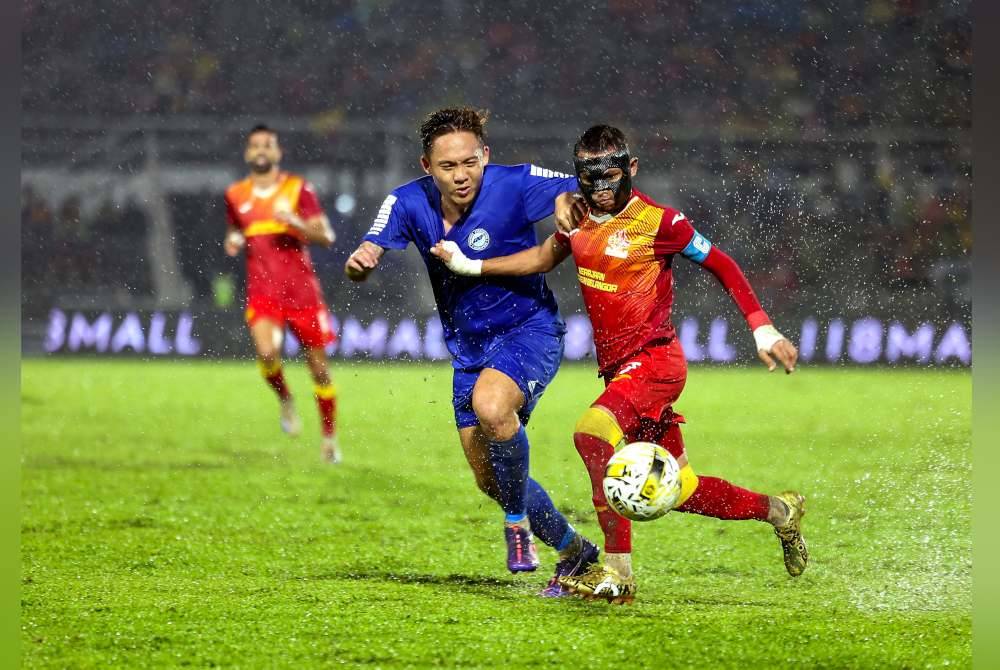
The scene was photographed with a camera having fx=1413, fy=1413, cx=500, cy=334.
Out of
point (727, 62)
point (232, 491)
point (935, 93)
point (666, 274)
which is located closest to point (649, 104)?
point (727, 62)

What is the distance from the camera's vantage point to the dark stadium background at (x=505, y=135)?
17359 millimetres

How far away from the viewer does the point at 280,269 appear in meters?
10.6

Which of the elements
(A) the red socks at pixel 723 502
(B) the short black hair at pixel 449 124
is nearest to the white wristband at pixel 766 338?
(A) the red socks at pixel 723 502

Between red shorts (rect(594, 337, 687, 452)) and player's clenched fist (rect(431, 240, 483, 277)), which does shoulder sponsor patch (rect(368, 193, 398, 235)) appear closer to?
player's clenched fist (rect(431, 240, 483, 277))

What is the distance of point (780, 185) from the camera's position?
18.8m

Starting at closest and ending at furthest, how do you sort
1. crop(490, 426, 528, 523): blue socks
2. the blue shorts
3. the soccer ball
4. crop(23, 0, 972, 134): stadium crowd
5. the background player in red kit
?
1. the soccer ball
2. crop(490, 426, 528, 523): blue socks
3. the blue shorts
4. the background player in red kit
5. crop(23, 0, 972, 134): stadium crowd

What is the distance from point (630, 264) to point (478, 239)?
0.69 meters

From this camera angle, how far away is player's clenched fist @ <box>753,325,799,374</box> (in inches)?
196

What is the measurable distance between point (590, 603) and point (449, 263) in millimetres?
1418

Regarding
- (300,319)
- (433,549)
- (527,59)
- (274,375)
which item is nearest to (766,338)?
(433,549)

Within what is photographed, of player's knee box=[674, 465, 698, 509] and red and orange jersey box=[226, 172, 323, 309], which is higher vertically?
red and orange jersey box=[226, 172, 323, 309]

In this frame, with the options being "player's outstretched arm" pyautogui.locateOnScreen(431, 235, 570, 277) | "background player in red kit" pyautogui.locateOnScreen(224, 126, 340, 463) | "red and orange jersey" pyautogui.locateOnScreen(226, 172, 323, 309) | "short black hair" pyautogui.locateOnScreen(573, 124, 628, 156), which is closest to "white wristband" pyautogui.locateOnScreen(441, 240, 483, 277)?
"player's outstretched arm" pyautogui.locateOnScreen(431, 235, 570, 277)

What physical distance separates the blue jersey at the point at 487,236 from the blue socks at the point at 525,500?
463 millimetres

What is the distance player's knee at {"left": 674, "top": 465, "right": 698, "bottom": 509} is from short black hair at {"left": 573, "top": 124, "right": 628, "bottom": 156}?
48.8 inches
